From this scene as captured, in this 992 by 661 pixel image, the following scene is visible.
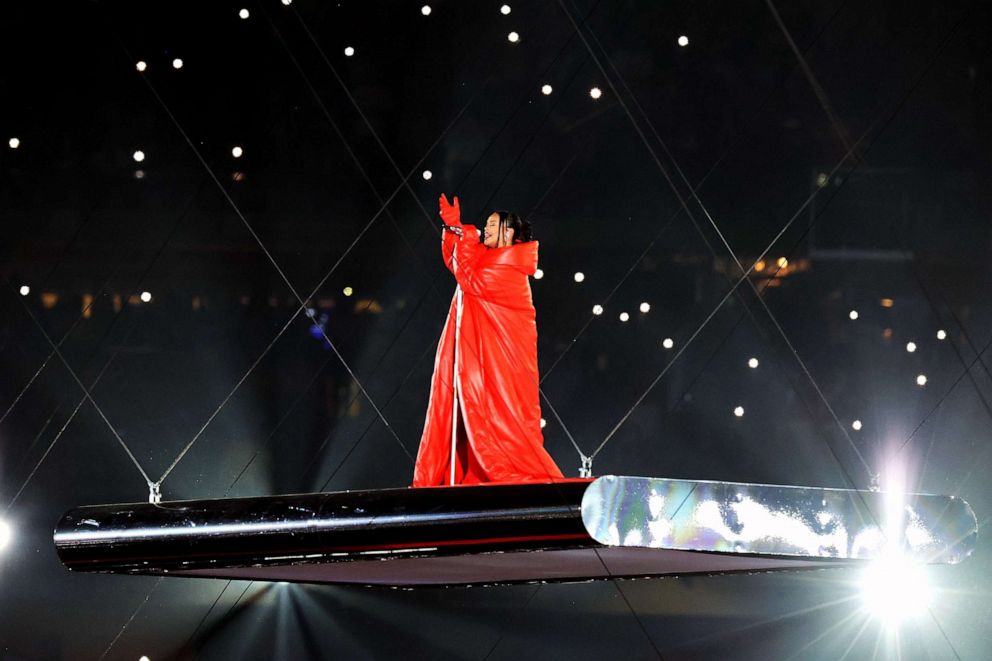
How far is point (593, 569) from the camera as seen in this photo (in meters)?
3.32

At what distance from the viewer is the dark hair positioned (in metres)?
3.45

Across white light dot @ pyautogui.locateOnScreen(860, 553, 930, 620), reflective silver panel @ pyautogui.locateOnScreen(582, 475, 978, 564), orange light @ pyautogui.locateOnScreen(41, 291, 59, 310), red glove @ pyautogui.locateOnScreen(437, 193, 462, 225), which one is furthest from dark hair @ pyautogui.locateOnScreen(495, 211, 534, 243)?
orange light @ pyautogui.locateOnScreen(41, 291, 59, 310)

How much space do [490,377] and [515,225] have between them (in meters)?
0.43

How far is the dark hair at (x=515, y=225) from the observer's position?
11.3ft

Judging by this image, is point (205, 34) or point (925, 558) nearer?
point (925, 558)

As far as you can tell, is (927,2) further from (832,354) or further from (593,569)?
(593,569)

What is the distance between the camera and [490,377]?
11.0ft

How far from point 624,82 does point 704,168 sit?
39 cm

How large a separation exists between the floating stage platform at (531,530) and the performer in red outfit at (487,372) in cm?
27

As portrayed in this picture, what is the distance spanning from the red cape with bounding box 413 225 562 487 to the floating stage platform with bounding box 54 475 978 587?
266 mm

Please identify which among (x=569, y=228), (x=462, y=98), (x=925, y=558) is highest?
(x=462, y=98)

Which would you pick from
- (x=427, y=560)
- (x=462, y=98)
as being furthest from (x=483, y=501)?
(x=462, y=98)

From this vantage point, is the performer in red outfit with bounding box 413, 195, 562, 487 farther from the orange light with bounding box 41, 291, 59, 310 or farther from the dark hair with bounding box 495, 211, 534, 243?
the orange light with bounding box 41, 291, 59, 310

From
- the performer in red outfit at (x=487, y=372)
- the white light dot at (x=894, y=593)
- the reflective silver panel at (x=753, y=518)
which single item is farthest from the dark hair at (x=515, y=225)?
the white light dot at (x=894, y=593)
